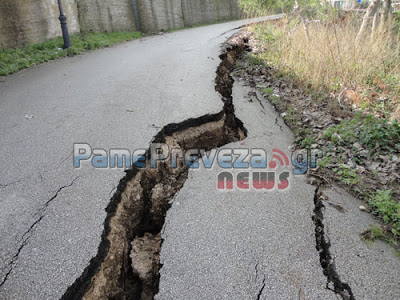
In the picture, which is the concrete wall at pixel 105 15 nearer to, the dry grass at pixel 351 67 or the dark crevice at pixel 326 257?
the dry grass at pixel 351 67

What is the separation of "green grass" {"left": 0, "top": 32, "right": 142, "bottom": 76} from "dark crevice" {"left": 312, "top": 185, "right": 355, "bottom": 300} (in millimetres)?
5908

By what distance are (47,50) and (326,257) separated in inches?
293

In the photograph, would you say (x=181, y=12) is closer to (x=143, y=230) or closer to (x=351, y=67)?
(x=351, y=67)

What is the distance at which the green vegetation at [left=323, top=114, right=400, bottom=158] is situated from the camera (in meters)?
2.84

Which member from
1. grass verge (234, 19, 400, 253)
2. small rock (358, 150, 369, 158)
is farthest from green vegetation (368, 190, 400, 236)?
small rock (358, 150, 369, 158)

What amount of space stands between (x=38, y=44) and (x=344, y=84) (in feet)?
22.5

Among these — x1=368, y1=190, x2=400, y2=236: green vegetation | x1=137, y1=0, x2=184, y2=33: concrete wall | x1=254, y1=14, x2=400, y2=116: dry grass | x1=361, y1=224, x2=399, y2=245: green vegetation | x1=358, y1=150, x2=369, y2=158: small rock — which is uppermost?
x1=137, y1=0, x2=184, y2=33: concrete wall

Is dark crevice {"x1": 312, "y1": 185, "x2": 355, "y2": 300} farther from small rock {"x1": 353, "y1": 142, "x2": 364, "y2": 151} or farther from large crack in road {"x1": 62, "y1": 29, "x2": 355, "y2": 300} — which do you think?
small rock {"x1": 353, "y1": 142, "x2": 364, "y2": 151}

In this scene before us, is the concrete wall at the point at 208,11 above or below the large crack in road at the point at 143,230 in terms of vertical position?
above

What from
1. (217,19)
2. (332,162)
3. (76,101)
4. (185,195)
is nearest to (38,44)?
(76,101)

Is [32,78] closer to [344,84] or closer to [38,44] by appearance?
[38,44]

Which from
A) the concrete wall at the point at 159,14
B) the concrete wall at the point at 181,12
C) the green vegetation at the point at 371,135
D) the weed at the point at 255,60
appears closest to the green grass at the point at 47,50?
the concrete wall at the point at 159,14

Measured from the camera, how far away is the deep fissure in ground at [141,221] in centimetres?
167

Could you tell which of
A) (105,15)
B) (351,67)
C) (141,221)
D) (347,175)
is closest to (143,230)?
(141,221)
